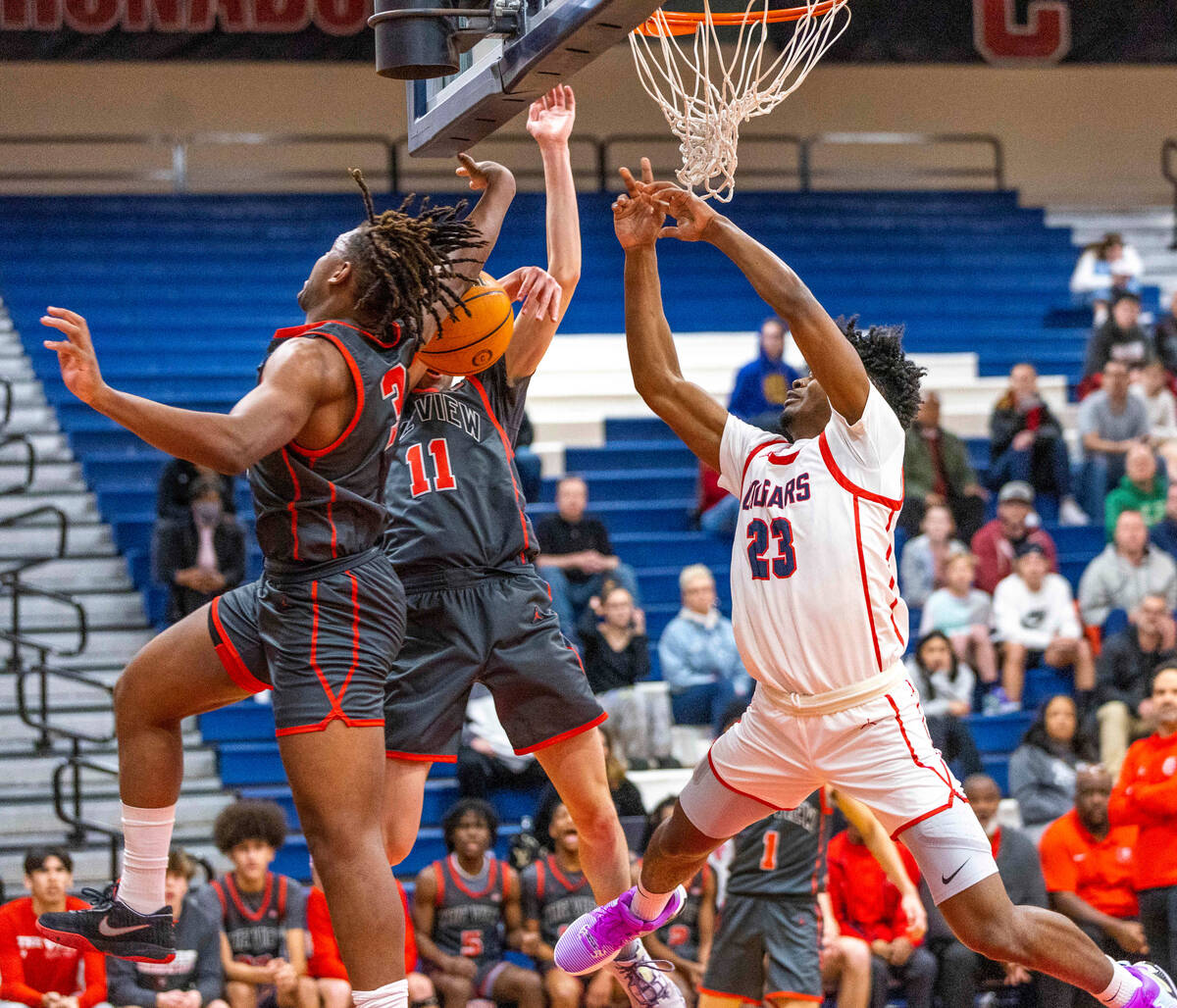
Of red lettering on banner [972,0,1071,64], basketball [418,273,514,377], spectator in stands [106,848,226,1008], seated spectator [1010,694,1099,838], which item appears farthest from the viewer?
red lettering on banner [972,0,1071,64]

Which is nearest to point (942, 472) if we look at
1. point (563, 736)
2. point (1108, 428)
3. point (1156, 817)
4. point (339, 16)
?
point (1108, 428)

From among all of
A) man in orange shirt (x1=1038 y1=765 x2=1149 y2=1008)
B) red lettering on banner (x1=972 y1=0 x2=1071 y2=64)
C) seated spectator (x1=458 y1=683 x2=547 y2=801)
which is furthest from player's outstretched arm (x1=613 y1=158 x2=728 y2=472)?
red lettering on banner (x1=972 y1=0 x2=1071 y2=64)

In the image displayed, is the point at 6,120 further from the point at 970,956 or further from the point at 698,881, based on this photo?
the point at 970,956

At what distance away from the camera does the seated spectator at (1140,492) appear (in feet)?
38.9

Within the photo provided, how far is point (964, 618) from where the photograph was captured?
35.2 feet

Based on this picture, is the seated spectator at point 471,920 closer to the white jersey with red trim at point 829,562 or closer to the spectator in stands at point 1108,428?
→ the white jersey with red trim at point 829,562

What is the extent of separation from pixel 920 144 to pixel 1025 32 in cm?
200

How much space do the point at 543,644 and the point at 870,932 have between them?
4045 mm

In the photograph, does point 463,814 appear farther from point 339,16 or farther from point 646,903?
point 339,16

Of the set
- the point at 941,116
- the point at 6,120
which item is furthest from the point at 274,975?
the point at 941,116

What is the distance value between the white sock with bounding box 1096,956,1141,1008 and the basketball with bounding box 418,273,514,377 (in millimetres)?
2477

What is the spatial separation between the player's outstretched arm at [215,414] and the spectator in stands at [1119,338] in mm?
10531

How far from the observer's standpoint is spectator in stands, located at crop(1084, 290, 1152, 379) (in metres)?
13.4

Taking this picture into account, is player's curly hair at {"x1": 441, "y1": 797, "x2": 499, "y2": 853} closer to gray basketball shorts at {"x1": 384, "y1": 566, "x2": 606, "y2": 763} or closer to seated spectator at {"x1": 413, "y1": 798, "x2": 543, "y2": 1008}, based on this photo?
seated spectator at {"x1": 413, "y1": 798, "x2": 543, "y2": 1008}
